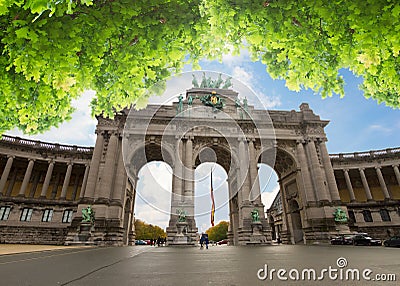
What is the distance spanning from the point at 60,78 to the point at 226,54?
5822 millimetres

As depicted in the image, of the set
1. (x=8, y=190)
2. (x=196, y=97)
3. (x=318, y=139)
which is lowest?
(x=8, y=190)

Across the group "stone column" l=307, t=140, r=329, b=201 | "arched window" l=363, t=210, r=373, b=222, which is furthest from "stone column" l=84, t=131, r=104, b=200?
"arched window" l=363, t=210, r=373, b=222

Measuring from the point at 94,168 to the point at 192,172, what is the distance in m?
12.3

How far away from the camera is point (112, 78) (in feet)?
25.7

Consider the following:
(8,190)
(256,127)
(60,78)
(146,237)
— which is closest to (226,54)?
(60,78)

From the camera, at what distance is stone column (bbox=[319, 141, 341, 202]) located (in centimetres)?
3028

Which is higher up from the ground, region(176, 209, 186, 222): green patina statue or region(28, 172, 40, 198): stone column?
region(28, 172, 40, 198): stone column

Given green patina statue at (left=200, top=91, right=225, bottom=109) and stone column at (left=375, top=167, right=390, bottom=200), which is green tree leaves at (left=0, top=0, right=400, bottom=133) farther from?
stone column at (left=375, top=167, right=390, bottom=200)

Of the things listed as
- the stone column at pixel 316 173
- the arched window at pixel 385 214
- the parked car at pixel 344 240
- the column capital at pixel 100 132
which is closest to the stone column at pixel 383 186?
the arched window at pixel 385 214

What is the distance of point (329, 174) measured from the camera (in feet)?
104

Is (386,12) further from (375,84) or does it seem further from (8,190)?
(8,190)

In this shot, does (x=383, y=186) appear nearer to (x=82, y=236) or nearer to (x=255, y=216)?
(x=255, y=216)

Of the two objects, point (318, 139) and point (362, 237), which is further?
point (318, 139)

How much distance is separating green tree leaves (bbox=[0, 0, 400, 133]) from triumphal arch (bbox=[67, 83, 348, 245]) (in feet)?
66.4
